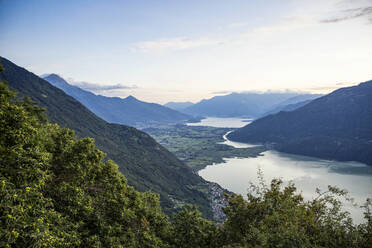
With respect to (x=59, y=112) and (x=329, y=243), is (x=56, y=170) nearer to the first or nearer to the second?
(x=329, y=243)

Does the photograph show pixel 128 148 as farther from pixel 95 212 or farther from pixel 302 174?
pixel 95 212

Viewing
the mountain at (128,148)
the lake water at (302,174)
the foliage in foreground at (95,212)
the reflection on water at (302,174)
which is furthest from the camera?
the mountain at (128,148)

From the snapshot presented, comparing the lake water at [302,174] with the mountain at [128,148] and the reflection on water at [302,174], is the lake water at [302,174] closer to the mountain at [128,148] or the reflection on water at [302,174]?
the reflection on water at [302,174]

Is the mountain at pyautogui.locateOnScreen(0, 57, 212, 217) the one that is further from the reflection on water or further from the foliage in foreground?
the foliage in foreground

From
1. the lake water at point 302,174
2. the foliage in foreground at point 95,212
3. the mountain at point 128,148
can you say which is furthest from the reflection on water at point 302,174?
the foliage in foreground at point 95,212

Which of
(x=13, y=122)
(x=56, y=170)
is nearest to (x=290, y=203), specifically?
(x=56, y=170)

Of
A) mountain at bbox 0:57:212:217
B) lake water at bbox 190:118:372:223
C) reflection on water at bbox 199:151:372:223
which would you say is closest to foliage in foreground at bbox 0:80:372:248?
mountain at bbox 0:57:212:217
